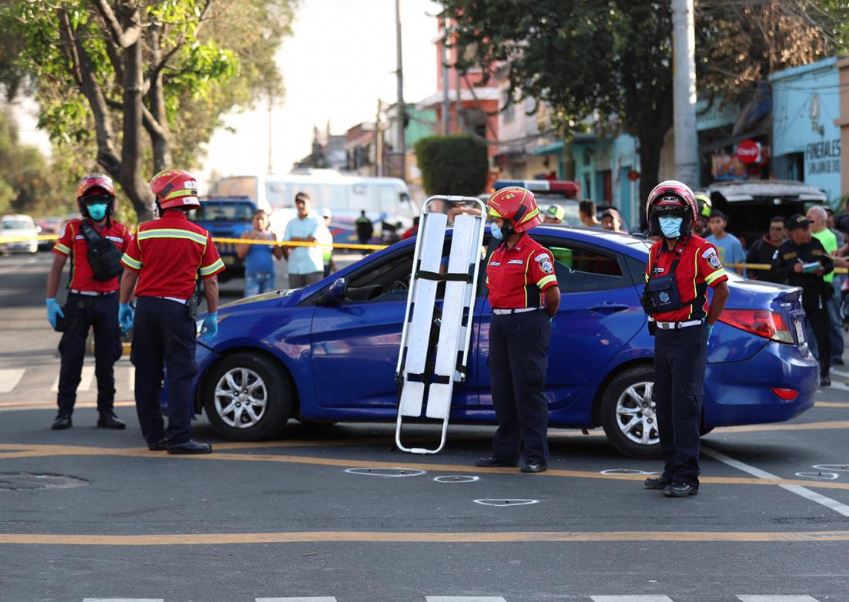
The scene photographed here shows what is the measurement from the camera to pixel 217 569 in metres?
6.89

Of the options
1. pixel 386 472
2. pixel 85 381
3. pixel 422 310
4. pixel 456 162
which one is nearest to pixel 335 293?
pixel 422 310

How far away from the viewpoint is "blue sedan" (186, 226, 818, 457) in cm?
1014

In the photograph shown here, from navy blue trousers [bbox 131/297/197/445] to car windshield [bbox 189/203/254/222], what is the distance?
21.5 meters

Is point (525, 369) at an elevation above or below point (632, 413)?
above

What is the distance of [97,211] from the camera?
A: 462 inches

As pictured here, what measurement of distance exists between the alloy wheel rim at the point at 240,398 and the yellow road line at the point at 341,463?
0.54 metres

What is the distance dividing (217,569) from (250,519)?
1.22 metres

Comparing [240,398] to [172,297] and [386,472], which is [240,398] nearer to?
[172,297]

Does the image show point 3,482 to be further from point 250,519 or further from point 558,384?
point 558,384

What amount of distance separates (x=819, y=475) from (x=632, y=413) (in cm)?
A: 127

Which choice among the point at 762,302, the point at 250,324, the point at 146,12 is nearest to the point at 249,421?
the point at 250,324

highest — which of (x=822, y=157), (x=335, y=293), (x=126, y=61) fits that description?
(x=126, y=61)

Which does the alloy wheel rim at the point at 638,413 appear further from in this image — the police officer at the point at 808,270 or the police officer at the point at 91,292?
the police officer at the point at 808,270

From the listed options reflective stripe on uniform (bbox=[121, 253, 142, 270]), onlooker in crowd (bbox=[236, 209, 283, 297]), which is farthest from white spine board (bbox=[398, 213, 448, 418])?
onlooker in crowd (bbox=[236, 209, 283, 297])
